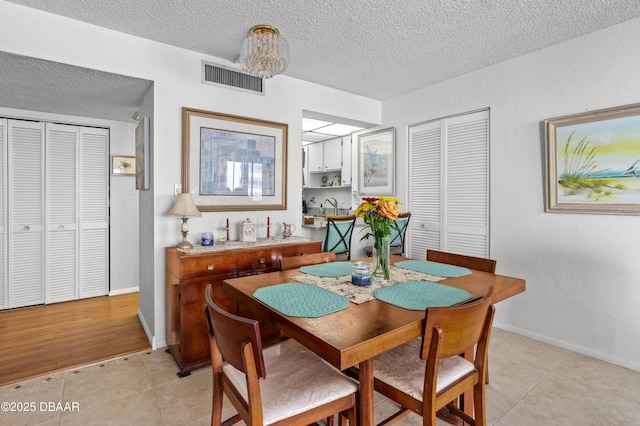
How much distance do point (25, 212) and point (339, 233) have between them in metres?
3.61

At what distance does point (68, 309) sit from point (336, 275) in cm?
353

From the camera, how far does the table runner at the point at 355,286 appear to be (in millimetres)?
1519

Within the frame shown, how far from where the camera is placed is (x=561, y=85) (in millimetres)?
2742

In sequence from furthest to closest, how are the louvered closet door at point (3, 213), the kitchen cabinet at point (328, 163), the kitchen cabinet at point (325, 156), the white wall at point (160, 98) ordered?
the kitchen cabinet at point (325, 156) < the kitchen cabinet at point (328, 163) < the louvered closet door at point (3, 213) < the white wall at point (160, 98)

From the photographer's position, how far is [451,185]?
3.59m

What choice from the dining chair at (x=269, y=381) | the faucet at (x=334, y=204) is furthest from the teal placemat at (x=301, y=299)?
the faucet at (x=334, y=204)

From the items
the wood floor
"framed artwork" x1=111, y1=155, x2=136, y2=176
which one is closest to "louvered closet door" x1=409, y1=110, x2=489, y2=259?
the wood floor

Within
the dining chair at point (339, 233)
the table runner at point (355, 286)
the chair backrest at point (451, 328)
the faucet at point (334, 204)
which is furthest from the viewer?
the faucet at point (334, 204)

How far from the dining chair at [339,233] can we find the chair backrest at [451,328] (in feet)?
6.71

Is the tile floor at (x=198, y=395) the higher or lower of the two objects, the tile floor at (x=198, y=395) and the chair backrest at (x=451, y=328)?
the lower

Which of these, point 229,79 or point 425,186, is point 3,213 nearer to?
point 229,79

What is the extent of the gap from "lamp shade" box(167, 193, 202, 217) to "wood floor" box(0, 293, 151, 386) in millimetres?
1206

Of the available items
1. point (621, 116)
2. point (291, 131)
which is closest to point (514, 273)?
point (621, 116)

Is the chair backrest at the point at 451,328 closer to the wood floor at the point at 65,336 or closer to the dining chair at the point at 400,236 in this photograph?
the dining chair at the point at 400,236
